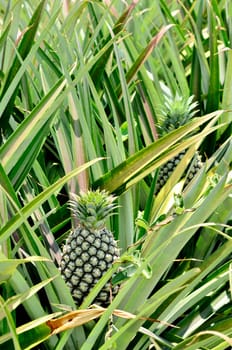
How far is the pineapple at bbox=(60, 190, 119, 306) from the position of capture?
124 centimetres

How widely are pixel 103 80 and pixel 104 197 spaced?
1.78 feet

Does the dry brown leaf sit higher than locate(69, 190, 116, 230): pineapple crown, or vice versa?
locate(69, 190, 116, 230): pineapple crown

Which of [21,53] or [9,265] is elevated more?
[21,53]

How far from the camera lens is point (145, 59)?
1.75 m

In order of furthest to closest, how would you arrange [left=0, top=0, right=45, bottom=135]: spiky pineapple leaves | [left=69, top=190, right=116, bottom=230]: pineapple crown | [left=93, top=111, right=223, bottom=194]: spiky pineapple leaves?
[left=0, top=0, right=45, bottom=135]: spiky pineapple leaves → [left=93, top=111, right=223, bottom=194]: spiky pineapple leaves → [left=69, top=190, right=116, bottom=230]: pineapple crown

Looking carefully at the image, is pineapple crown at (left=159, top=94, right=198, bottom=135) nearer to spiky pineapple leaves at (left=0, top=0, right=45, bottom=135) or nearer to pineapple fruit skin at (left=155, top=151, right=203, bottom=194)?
pineapple fruit skin at (left=155, top=151, right=203, bottom=194)

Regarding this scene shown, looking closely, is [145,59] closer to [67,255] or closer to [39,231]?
[39,231]

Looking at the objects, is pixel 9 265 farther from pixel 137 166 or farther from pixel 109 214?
pixel 137 166

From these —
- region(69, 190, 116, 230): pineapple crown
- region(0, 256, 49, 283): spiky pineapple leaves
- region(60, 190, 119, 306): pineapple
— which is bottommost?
region(60, 190, 119, 306): pineapple

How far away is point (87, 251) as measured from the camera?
126 centimetres

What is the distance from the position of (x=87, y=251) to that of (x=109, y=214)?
0.07m

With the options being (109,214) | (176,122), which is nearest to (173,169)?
(176,122)

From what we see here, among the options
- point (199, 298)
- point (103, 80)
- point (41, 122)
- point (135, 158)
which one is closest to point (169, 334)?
point (199, 298)

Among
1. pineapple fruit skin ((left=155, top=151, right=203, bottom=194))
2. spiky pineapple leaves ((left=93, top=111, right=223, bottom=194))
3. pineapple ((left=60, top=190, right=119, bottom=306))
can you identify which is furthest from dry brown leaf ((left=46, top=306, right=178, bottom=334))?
pineapple fruit skin ((left=155, top=151, right=203, bottom=194))
